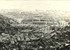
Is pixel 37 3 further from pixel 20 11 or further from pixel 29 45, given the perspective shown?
pixel 29 45

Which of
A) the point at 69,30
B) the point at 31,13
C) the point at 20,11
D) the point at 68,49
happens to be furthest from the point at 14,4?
the point at 68,49

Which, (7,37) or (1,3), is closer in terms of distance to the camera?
(7,37)

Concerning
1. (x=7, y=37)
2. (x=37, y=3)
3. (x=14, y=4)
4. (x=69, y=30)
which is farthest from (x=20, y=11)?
(x=69, y=30)

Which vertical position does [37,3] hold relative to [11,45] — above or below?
above

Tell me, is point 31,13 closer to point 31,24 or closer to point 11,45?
point 31,24

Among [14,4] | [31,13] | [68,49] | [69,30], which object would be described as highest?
[14,4]

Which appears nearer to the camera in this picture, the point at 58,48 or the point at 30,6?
the point at 58,48
